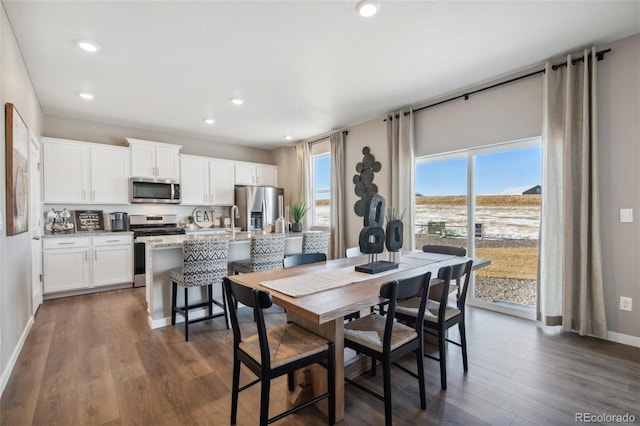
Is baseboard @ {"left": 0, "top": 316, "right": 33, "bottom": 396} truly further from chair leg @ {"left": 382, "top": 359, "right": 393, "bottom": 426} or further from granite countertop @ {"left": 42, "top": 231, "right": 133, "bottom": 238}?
chair leg @ {"left": 382, "top": 359, "right": 393, "bottom": 426}

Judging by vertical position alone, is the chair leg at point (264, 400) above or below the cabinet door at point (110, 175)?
below

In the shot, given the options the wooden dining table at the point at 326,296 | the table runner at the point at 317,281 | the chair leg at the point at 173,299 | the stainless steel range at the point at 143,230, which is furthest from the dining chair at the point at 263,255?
the stainless steel range at the point at 143,230

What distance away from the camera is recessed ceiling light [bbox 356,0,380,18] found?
82.7 inches

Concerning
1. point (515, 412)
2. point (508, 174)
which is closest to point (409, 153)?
point (508, 174)

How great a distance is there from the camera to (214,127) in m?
5.27

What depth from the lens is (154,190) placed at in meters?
5.23

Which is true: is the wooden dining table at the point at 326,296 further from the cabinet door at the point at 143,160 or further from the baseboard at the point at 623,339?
the cabinet door at the point at 143,160

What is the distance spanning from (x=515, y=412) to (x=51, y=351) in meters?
3.63

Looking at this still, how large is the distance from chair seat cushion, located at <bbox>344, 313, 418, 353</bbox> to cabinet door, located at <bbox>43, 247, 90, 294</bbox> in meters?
4.40

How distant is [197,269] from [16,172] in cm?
164

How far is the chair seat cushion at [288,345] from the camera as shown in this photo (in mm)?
1523

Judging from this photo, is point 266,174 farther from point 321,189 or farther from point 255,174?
point 321,189

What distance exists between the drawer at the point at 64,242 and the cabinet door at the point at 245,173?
2779mm

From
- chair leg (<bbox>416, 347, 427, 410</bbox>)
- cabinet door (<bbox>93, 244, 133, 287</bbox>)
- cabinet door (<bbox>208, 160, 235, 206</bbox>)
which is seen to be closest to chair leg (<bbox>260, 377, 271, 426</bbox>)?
chair leg (<bbox>416, 347, 427, 410</bbox>)
